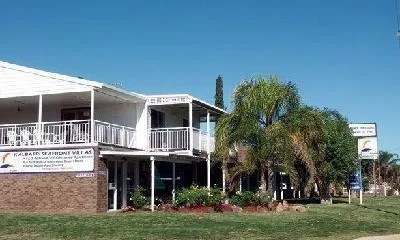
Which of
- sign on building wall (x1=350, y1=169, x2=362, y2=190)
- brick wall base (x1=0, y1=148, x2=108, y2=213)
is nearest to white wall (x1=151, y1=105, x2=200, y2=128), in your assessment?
brick wall base (x1=0, y1=148, x2=108, y2=213)

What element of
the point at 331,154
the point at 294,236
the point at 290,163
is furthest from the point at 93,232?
the point at 331,154

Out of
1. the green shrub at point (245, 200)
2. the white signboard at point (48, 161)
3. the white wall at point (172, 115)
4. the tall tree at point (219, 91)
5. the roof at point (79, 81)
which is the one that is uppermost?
the tall tree at point (219, 91)

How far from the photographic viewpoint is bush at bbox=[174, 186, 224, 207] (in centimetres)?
2403

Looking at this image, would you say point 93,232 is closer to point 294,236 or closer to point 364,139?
point 294,236

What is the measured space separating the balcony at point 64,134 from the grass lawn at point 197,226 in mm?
4236

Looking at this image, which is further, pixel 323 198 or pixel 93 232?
pixel 323 198

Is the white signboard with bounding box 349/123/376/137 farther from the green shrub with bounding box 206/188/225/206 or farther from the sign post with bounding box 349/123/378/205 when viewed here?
the green shrub with bounding box 206/188/225/206

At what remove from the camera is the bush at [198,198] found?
24031mm

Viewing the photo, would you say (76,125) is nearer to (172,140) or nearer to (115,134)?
(115,134)

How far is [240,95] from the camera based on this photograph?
1019 inches

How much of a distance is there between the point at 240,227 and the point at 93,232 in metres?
4.24

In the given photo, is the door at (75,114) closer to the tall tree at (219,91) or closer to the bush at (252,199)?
the bush at (252,199)

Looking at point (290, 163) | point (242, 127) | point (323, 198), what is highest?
point (242, 127)

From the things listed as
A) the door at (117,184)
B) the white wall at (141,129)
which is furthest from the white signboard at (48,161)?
the white wall at (141,129)
